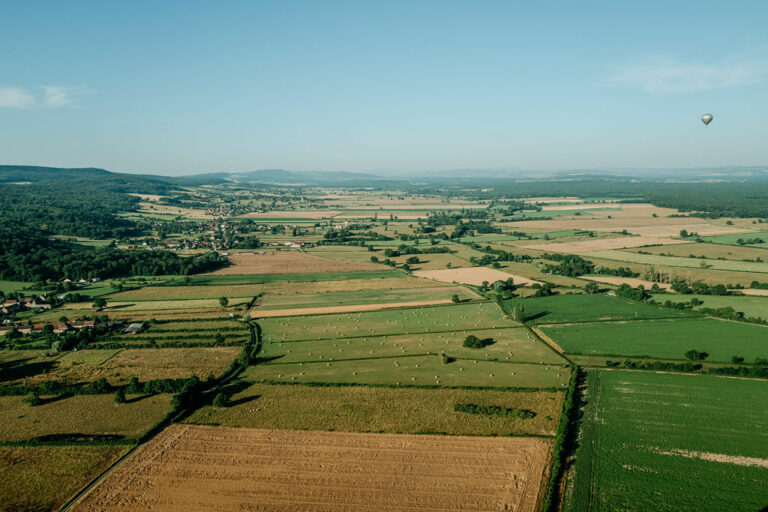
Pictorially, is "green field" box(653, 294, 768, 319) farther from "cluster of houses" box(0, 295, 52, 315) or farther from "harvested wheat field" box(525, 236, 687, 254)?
"cluster of houses" box(0, 295, 52, 315)

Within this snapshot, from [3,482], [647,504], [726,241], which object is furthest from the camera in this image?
[726,241]

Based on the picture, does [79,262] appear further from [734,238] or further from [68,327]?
[734,238]

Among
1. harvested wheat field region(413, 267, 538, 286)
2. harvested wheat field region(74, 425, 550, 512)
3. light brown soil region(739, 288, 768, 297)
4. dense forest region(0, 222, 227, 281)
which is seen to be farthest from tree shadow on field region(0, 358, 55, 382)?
light brown soil region(739, 288, 768, 297)

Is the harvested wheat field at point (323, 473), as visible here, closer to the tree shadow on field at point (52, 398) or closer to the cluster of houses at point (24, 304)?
the tree shadow on field at point (52, 398)

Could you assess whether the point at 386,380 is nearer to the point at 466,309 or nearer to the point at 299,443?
the point at 299,443

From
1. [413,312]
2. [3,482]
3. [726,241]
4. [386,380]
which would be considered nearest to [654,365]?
[386,380]

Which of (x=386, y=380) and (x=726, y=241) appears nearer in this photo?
(x=386, y=380)
